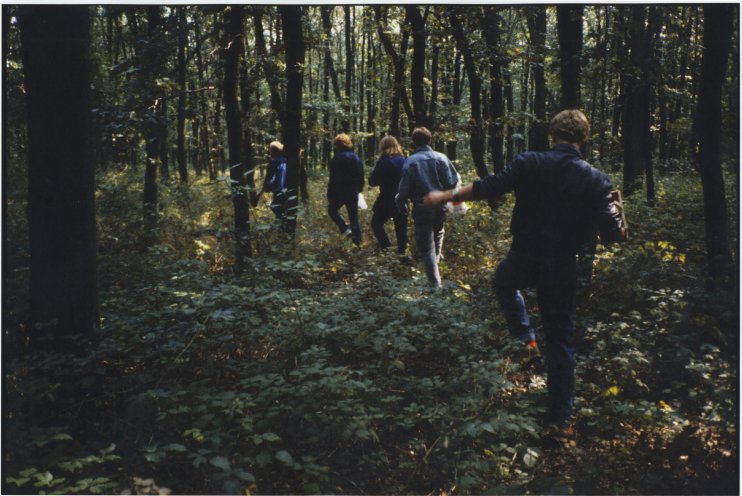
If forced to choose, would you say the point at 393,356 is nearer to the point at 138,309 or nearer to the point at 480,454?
the point at 480,454

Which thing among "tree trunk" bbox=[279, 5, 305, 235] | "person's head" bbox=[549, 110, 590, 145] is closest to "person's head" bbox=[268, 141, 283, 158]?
"tree trunk" bbox=[279, 5, 305, 235]

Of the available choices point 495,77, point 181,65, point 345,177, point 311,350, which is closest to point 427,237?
point 345,177

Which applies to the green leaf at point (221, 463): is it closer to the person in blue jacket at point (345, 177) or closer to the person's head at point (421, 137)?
the person's head at point (421, 137)

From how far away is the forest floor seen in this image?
3100 millimetres

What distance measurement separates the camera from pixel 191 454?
2.92 metres

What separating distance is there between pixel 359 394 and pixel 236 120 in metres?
5.21

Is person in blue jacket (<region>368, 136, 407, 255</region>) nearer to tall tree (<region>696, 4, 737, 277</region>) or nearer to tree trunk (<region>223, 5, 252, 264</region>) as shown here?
tree trunk (<region>223, 5, 252, 264</region>)

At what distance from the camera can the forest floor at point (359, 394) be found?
3100 millimetres

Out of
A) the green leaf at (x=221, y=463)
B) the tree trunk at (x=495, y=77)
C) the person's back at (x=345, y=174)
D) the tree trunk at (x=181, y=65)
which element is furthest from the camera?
the tree trunk at (x=495, y=77)

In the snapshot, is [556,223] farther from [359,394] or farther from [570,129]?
[359,394]

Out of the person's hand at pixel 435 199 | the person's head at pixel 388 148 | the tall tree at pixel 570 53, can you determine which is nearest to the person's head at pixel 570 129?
the person's hand at pixel 435 199

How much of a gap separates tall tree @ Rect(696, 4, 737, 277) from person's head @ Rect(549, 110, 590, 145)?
2235 millimetres

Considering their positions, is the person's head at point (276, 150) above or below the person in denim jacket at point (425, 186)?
above

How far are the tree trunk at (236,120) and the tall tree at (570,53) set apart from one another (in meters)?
4.11
